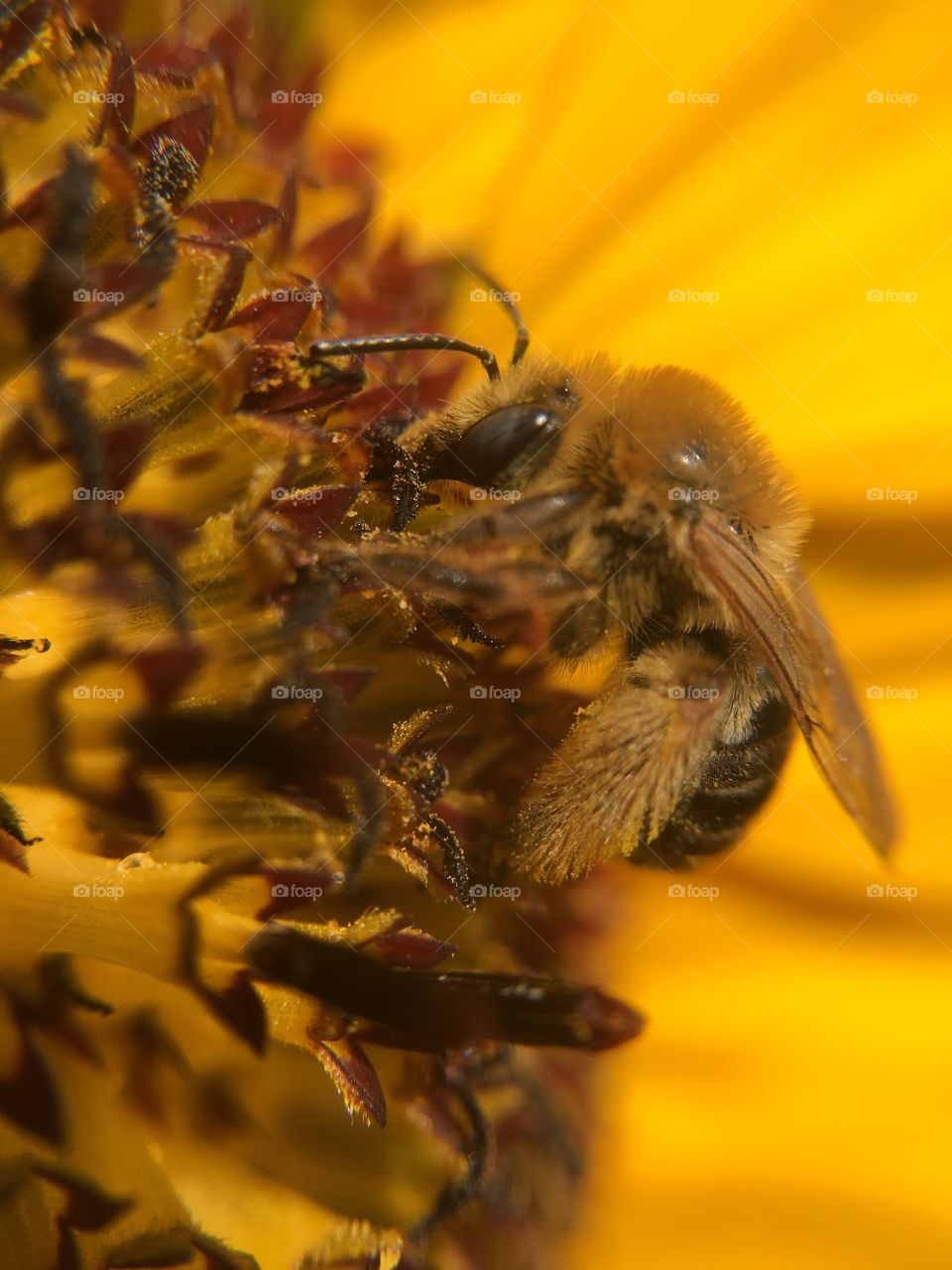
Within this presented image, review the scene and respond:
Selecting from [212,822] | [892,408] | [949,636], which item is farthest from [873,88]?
[212,822]

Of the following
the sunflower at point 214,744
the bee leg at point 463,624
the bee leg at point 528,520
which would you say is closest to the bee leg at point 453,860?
the sunflower at point 214,744

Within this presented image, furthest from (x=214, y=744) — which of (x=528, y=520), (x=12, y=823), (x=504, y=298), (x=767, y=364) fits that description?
(x=767, y=364)

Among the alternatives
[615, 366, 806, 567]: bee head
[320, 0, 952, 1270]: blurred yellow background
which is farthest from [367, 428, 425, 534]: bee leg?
[320, 0, 952, 1270]: blurred yellow background

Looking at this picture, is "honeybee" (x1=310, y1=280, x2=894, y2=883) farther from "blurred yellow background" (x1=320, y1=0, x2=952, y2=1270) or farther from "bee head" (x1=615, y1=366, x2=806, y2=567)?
"blurred yellow background" (x1=320, y1=0, x2=952, y2=1270)

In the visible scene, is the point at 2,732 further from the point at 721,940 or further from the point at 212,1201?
the point at 721,940

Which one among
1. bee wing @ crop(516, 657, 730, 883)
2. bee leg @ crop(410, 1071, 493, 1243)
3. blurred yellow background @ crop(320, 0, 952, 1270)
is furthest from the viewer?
blurred yellow background @ crop(320, 0, 952, 1270)

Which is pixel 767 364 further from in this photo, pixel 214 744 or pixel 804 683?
pixel 214 744

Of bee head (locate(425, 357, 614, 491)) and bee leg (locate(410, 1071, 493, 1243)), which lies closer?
bee head (locate(425, 357, 614, 491))

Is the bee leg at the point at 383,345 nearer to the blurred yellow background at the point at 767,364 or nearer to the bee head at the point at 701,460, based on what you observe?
the bee head at the point at 701,460
